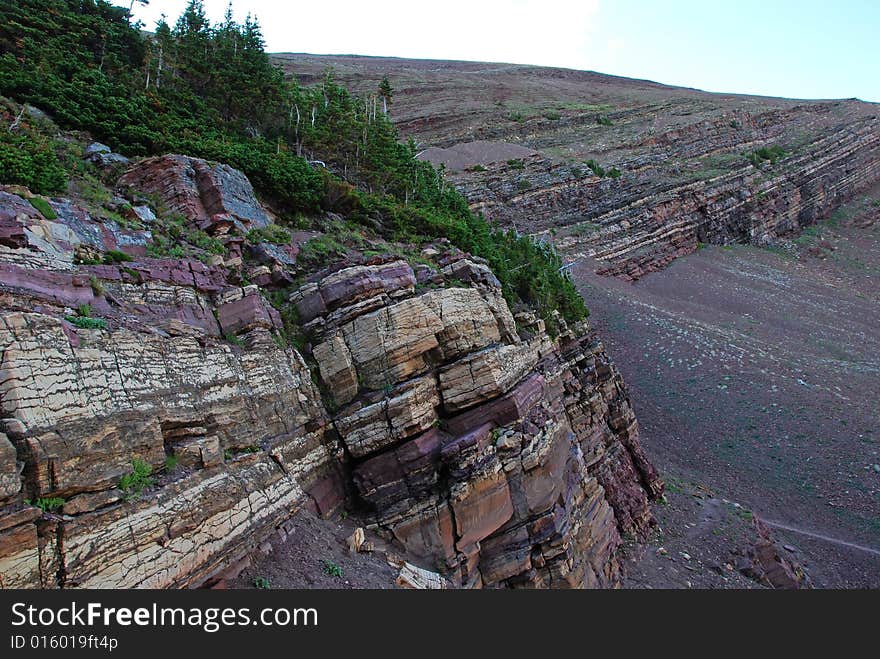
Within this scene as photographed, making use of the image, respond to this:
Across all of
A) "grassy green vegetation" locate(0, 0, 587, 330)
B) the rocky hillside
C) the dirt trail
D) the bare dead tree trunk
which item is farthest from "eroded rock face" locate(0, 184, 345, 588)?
the rocky hillside

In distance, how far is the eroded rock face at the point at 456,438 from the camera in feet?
33.1

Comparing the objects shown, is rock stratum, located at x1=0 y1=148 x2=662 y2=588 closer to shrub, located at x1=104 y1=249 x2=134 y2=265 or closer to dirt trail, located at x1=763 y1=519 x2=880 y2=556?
shrub, located at x1=104 y1=249 x2=134 y2=265

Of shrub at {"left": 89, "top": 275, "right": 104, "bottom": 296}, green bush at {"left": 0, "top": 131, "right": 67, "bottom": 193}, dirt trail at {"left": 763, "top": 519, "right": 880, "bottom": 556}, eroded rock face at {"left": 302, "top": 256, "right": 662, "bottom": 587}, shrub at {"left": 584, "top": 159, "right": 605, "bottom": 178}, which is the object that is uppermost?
shrub at {"left": 584, "top": 159, "right": 605, "bottom": 178}

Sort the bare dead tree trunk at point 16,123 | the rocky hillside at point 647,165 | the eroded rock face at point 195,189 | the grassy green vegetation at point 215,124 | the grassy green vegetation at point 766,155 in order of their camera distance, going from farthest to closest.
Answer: the grassy green vegetation at point 766,155 → the rocky hillside at point 647,165 → the grassy green vegetation at point 215,124 → the eroded rock face at point 195,189 → the bare dead tree trunk at point 16,123

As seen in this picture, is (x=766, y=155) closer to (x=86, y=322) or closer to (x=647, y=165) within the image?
(x=647, y=165)

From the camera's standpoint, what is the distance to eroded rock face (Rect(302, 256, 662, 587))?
33.1ft

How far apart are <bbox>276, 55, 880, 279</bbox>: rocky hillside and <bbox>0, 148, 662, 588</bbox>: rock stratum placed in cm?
2771

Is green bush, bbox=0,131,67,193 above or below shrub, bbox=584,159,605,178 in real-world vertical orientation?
below

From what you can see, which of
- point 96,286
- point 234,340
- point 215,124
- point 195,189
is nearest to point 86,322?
point 96,286

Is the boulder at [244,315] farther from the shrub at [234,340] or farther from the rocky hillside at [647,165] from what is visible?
the rocky hillside at [647,165]

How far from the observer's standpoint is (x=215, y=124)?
19062 mm

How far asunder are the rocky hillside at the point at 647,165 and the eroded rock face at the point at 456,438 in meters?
27.2

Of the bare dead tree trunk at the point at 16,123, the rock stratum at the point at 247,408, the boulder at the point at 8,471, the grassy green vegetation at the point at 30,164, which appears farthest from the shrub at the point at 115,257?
the bare dead tree trunk at the point at 16,123

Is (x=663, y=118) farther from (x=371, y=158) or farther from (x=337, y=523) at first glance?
(x=337, y=523)
